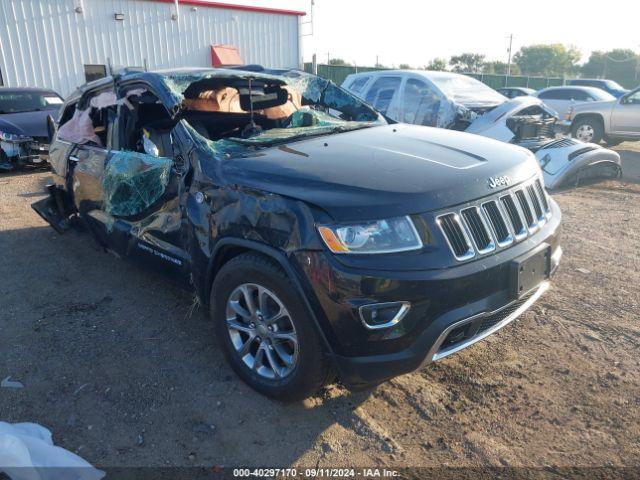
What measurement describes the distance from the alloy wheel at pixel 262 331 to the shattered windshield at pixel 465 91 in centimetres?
734

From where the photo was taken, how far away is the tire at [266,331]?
2.44 metres

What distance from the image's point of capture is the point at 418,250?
2.29 m

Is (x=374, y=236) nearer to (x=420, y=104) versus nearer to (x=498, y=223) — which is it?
(x=498, y=223)

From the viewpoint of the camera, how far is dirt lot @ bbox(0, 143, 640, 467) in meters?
2.46

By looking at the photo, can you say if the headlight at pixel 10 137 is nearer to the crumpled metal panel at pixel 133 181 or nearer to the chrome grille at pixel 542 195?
the crumpled metal panel at pixel 133 181

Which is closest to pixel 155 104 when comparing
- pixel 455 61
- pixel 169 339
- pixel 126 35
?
pixel 169 339

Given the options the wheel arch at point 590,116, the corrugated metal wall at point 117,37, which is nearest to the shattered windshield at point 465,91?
the wheel arch at point 590,116

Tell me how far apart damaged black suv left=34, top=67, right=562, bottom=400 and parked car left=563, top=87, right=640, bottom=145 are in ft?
37.5

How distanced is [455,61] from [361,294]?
6772cm

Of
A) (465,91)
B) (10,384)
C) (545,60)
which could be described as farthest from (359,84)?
(545,60)

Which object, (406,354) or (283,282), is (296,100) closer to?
(283,282)

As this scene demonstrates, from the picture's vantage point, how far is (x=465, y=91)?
31.0ft

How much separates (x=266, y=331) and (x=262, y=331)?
0.13 ft

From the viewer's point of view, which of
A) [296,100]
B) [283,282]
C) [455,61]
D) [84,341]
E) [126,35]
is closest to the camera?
[283,282]
